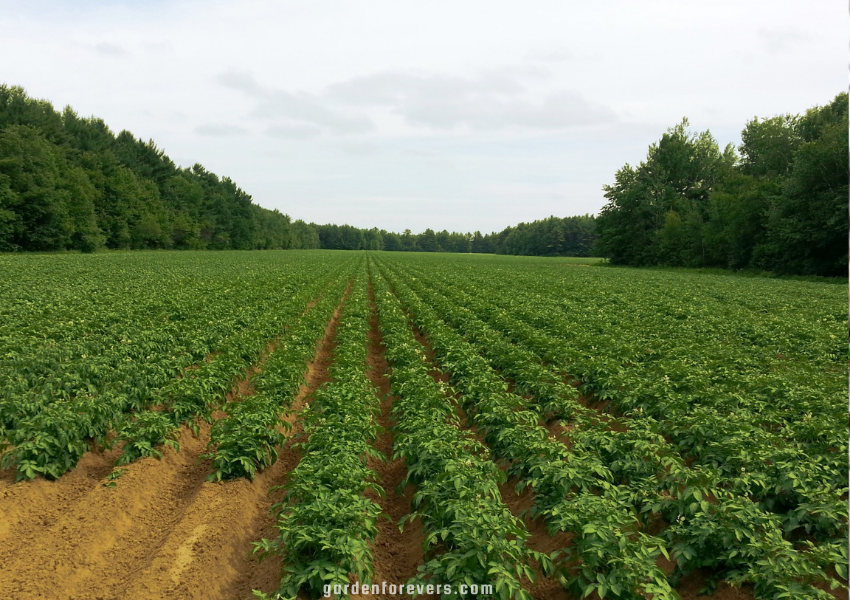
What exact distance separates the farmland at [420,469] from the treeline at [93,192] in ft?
166

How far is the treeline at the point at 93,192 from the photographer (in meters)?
50.8

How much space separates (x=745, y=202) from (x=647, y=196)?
804 inches

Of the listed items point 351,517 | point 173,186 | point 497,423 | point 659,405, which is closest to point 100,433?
point 351,517

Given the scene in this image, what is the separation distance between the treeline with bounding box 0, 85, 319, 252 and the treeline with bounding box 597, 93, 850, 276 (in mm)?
70700

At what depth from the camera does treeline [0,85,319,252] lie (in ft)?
167

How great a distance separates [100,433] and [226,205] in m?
113

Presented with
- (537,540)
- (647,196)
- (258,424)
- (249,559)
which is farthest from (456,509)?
(647,196)

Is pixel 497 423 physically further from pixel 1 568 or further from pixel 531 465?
pixel 1 568

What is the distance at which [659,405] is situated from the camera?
787 cm

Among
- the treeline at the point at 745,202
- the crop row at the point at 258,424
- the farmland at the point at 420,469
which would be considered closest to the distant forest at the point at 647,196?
the treeline at the point at 745,202

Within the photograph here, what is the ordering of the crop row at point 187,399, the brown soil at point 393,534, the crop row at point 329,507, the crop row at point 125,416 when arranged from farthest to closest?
the crop row at point 187,399 < the crop row at point 125,416 < the brown soil at point 393,534 < the crop row at point 329,507

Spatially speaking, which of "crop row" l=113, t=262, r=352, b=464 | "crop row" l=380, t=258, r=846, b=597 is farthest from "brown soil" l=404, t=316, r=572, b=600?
"crop row" l=113, t=262, r=352, b=464

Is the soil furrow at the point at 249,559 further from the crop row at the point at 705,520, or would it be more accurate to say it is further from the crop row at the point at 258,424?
the crop row at the point at 705,520

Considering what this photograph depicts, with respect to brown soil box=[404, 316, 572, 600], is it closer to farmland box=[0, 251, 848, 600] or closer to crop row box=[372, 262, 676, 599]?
farmland box=[0, 251, 848, 600]
